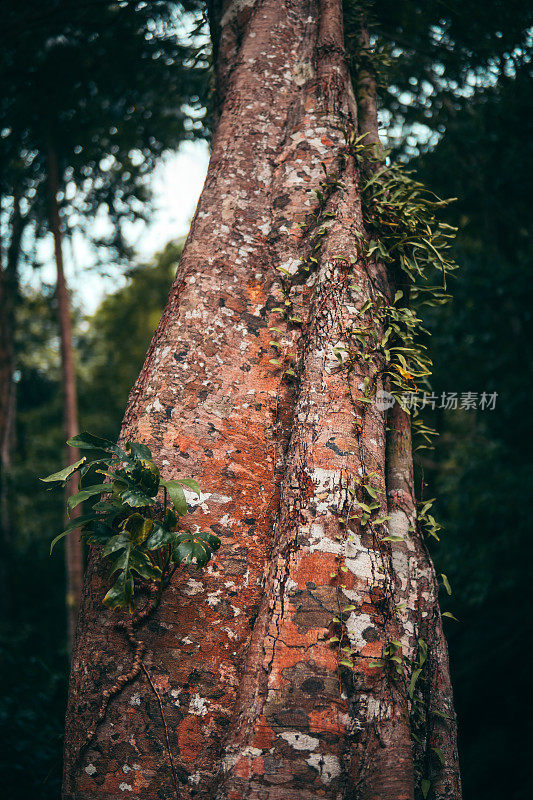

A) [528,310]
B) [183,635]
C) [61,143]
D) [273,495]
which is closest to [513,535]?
[528,310]

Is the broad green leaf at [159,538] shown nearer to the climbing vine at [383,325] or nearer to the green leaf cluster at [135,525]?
the green leaf cluster at [135,525]

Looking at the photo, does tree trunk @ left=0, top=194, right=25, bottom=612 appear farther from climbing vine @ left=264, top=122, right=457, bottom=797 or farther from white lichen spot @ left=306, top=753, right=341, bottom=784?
white lichen spot @ left=306, top=753, right=341, bottom=784

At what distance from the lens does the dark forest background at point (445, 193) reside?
12.0ft

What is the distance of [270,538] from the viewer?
6.06 feet

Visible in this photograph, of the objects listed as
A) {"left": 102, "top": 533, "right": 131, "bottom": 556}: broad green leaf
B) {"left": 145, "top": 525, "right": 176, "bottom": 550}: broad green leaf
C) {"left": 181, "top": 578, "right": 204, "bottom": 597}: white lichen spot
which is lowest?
{"left": 181, "top": 578, "right": 204, "bottom": 597}: white lichen spot

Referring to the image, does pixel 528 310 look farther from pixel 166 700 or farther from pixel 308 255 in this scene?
pixel 166 700

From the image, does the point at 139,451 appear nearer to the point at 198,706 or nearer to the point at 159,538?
the point at 159,538

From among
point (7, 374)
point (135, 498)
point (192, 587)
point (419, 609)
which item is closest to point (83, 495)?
point (135, 498)

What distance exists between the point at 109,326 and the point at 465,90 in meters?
12.0

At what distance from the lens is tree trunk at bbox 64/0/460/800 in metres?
1.52

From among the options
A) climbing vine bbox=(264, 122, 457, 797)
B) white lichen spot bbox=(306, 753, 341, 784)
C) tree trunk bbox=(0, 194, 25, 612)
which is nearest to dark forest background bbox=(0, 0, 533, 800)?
tree trunk bbox=(0, 194, 25, 612)

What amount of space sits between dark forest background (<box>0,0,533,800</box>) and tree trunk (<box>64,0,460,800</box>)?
3.68 ft

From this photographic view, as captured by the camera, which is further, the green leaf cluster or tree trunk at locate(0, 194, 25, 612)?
tree trunk at locate(0, 194, 25, 612)

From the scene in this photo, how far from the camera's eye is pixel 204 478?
1857mm
